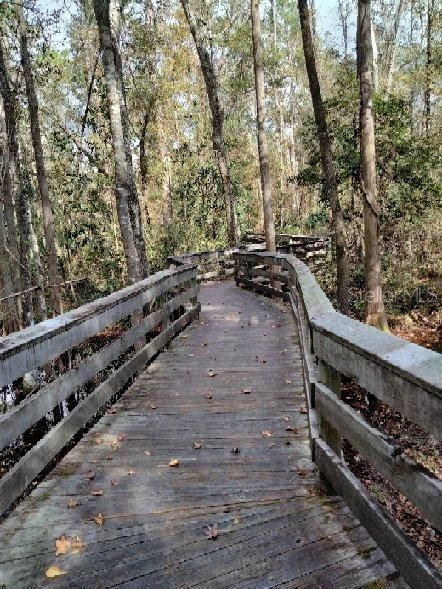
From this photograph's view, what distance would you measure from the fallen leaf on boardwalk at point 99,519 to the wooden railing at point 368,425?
58.1 inches

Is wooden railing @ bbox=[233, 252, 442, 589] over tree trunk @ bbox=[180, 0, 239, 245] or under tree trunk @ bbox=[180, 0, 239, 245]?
under

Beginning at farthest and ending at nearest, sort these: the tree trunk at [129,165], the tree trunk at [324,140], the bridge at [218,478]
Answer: the tree trunk at [129,165]
the tree trunk at [324,140]
the bridge at [218,478]

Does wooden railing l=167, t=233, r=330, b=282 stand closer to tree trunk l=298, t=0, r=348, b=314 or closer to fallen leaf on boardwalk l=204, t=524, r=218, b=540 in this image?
tree trunk l=298, t=0, r=348, b=314

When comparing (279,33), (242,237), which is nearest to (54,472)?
(242,237)

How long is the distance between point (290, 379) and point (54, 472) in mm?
3108

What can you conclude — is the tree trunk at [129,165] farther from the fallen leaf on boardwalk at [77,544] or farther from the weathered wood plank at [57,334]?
the fallen leaf on boardwalk at [77,544]

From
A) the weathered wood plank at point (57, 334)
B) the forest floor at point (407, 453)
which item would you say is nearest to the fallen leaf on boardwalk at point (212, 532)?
the weathered wood plank at point (57, 334)

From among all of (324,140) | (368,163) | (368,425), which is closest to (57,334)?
(368,425)

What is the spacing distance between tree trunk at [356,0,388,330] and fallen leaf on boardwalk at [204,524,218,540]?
29.8 feet

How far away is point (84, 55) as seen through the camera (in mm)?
28469

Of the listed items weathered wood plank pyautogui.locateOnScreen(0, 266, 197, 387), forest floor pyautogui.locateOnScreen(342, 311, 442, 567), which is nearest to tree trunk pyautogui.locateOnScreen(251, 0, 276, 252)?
forest floor pyautogui.locateOnScreen(342, 311, 442, 567)

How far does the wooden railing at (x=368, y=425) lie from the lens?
212 cm

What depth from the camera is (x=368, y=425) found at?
9.14 feet

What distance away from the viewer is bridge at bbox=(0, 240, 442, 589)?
259 centimetres
